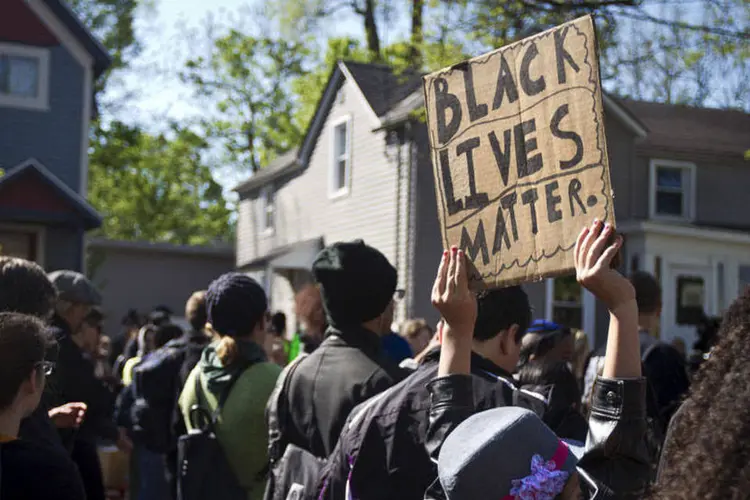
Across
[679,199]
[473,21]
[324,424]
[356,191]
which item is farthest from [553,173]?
[679,199]

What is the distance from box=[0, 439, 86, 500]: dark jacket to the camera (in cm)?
325

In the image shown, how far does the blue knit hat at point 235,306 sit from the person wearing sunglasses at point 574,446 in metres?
2.39

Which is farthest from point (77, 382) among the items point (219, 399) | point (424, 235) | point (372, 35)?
point (372, 35)

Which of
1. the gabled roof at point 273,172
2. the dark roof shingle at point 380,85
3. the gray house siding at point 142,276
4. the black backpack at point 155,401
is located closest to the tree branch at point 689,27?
the black backpack at point 155,401

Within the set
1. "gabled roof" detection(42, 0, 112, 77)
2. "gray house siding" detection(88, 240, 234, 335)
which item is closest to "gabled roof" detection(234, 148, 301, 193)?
"gray house siding" detection(88, 240, 234, 335)

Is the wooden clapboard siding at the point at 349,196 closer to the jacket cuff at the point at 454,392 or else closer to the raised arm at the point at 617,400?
the jacket cuff at the point at 454,392

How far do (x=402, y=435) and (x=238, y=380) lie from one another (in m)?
2.00

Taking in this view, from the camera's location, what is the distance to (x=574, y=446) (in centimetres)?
297

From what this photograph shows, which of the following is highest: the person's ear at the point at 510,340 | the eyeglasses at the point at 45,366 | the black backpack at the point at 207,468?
the person's ear at the point at 510,340

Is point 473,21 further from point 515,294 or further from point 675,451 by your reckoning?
point 675,451

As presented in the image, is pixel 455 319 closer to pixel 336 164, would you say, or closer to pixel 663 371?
pixel 663 371

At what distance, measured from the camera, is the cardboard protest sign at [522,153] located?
275cm

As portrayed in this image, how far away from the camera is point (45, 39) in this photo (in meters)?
19.6

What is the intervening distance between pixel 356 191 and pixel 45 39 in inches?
328
